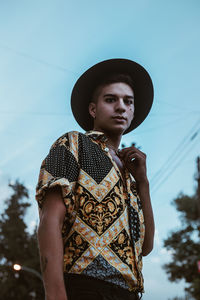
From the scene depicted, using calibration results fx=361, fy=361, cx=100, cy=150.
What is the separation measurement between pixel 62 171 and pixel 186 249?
113 feet

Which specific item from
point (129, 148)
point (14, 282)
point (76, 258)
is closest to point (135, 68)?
point (129, 148)

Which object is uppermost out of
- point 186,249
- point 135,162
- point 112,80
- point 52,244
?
point 186,249

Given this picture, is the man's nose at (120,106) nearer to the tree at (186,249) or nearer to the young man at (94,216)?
the young man at (94,216)

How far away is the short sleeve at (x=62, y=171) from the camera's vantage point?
174cm

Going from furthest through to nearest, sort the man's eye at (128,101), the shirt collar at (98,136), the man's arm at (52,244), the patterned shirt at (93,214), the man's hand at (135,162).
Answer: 1. the man's eye at (128,101)
2. the man's hand at (135,162)
3. the shirt collar at (98,136)
4. the patterned shirt at (93,214)
5. the man's arm at (52,244)

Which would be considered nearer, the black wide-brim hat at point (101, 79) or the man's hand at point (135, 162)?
the man's hand at point (135, 162)

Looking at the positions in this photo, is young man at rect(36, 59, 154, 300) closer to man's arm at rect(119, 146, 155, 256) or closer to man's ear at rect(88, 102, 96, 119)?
man's arm at rect(119, 146, 155, 256)

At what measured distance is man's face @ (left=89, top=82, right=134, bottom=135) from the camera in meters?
2.37

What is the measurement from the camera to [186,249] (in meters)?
34.0

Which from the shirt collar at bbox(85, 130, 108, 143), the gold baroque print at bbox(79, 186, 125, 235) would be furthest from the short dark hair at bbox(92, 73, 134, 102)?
the gold baroque print at bbox(79, 186, 125, 235)

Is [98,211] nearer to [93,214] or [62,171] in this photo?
[93,214]

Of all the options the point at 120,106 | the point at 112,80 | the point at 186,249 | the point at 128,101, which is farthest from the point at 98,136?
the point at 186,249

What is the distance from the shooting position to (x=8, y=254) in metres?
39.2

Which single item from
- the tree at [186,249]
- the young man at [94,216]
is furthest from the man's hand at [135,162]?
the tree at [186,249]
